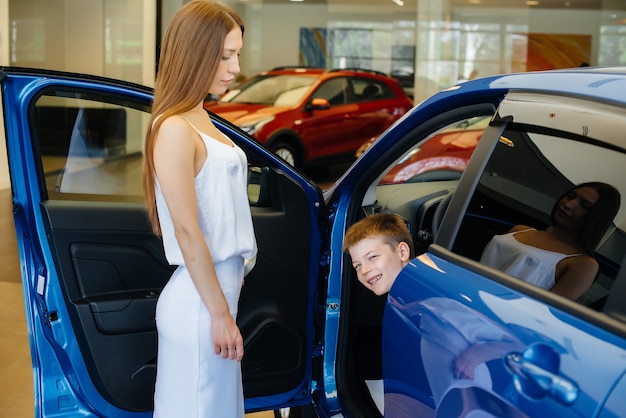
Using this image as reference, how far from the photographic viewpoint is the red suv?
11.7 meters

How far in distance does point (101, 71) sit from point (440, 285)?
13478 millimetres

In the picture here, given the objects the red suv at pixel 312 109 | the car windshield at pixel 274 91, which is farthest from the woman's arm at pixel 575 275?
the car windshield at pixel 274 91

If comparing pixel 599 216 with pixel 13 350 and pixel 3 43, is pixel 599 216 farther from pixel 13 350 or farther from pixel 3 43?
pixel 3 43

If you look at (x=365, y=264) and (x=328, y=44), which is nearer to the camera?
(x=365, y=264)

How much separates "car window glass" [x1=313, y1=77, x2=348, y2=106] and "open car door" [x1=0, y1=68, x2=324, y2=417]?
9565mm

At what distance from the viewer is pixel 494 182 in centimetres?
219

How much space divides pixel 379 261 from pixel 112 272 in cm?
87

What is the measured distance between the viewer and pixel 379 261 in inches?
102

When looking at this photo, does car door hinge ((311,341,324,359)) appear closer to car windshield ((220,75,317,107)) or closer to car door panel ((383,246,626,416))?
car door panel ((383,246,626,416))

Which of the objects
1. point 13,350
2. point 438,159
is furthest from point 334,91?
point 13,350

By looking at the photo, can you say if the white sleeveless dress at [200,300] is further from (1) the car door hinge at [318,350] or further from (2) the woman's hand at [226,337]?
(1) the car door hinge at [318,350]

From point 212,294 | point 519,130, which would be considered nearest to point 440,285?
point 519,130

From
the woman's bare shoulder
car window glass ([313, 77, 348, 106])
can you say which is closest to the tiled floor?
the woman's bare shoulder

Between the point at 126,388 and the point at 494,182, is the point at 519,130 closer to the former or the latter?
the point at 494,182
